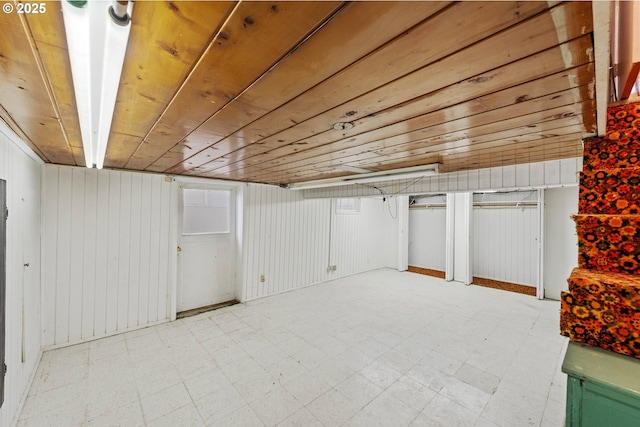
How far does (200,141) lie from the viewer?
1.81 m

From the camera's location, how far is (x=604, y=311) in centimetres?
126

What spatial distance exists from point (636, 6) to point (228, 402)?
3828 millimetres

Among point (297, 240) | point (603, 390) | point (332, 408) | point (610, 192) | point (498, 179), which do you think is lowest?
point (332, 408)

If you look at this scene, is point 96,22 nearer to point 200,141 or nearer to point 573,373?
point 200,141

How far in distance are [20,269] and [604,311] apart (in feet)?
12.3

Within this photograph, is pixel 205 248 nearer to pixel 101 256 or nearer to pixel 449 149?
pixel 101 256

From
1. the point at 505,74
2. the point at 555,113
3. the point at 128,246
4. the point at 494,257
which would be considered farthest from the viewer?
the point at 494,257

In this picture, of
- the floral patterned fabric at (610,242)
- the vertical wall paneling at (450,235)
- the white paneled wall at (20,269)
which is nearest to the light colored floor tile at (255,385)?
the white paneled wall at (20,269)

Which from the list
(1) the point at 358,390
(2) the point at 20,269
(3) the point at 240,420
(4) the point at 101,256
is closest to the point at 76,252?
(4) the point at 101,256

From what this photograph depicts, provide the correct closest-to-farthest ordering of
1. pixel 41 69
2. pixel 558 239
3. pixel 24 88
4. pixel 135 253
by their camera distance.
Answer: pixel 41 69
pixel 24 88
pixel 135 253
pixel 558 239

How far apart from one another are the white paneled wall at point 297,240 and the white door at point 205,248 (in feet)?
1.03

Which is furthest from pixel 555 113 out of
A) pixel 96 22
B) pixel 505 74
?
pixel 96 22

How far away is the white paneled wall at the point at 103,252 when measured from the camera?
2768mm

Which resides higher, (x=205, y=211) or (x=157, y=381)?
(x=205, y=211)
